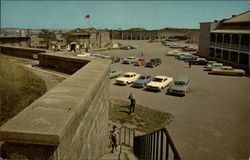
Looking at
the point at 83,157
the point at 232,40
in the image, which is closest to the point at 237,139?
the point at 83,157

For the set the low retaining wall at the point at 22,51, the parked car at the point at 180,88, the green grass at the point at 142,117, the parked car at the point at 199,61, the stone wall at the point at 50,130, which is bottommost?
the green grass at the point at 142,117

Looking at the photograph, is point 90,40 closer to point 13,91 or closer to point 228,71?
point 228,71

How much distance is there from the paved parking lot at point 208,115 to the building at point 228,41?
11.7 meters

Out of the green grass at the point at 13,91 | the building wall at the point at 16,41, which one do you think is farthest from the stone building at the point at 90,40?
the green grass at the point at 13,91

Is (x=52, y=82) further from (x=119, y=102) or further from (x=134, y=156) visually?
(x=119, y=102)

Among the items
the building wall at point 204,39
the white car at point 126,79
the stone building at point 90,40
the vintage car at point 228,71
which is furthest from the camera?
the stone building at point 90,40

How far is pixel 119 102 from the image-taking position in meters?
19.1

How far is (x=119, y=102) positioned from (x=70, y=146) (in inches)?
629

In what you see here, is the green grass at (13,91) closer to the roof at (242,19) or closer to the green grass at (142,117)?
the green grass at (142,117)

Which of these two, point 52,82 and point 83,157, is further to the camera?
point 52,82

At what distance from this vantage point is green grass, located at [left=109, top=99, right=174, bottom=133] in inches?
566

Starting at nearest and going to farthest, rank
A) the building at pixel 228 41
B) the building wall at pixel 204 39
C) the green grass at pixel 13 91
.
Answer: the green grass at pixel 13 91
the building at pixel 228 41
the building wall at pixel 204 39

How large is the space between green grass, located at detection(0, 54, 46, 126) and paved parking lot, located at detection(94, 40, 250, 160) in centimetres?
834

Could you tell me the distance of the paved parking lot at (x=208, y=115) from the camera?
11.3 metres
